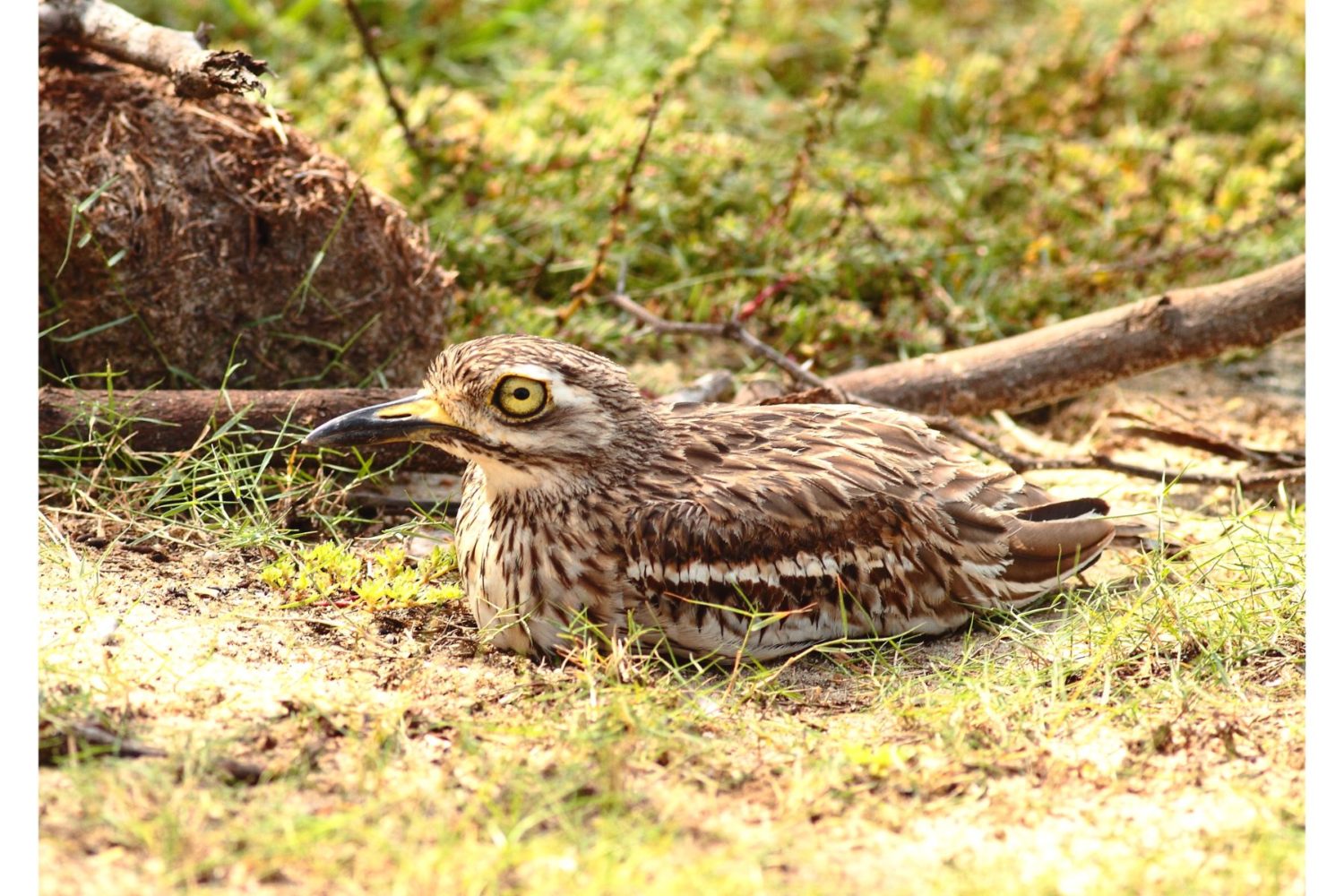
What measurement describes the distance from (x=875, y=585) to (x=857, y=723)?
52cm

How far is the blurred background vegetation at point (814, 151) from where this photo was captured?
222 inches

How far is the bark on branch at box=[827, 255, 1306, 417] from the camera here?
16.2 feet

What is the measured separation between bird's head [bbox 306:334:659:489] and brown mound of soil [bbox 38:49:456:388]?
96cm

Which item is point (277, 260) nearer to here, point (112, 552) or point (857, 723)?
point (112, 552)

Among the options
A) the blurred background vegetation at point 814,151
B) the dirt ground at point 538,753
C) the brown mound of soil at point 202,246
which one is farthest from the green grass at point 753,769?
the blurred background vegetation at point 814,151

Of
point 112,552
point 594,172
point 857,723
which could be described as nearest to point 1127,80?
point 594,172

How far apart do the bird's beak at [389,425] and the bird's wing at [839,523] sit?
0.56 metres

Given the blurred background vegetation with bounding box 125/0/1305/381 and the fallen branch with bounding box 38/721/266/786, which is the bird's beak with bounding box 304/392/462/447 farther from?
the blurred background vegetation with bounding box 125/0/1305/381

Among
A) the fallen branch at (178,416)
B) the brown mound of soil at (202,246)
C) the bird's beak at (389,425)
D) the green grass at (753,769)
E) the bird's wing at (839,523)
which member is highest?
the brown mound of soil at (202,246)

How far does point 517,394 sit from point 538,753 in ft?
3.04

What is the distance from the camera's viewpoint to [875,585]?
12.5ft

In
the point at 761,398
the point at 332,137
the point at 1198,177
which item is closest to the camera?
the point at 761,398

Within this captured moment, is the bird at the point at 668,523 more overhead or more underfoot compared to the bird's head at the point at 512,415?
more underfoot

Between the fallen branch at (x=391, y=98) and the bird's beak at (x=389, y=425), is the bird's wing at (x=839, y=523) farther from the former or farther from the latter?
the fallen branch at (x=391, y=98)
